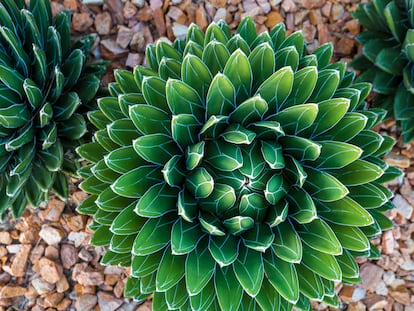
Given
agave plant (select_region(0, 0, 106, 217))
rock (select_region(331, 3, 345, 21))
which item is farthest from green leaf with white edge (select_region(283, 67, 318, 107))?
rock (select_region(331, 3, 345, 21))

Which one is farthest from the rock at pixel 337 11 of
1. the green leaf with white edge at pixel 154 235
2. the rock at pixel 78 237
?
the rock at pixel 78 237

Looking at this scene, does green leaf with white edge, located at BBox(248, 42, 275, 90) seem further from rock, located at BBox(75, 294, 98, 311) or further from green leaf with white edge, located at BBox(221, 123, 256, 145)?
rock, located at BBox(75, 294, 98, 311)

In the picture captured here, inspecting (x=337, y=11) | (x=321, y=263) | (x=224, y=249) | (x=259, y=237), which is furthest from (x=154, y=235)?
(x=337, y=11)

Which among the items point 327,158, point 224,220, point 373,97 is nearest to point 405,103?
point 373,97

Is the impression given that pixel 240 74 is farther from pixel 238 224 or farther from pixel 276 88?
pixel 238 224

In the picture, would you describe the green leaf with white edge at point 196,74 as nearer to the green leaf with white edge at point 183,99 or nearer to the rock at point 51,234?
the green leaf with white edge at point 183,99

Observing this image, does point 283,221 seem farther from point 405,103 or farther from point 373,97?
point 373,97
